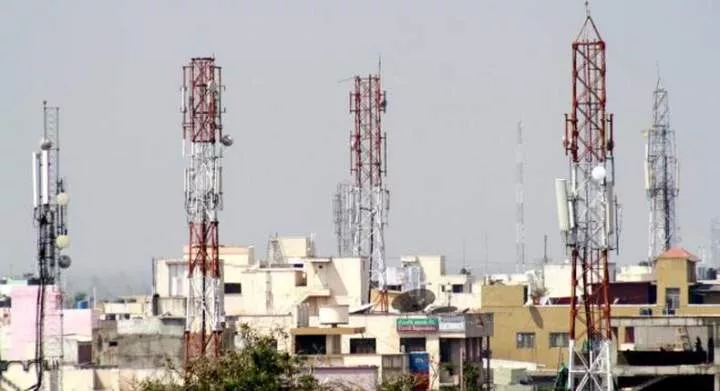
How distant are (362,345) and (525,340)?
22.5 m

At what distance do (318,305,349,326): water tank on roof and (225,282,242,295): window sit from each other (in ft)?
43.8

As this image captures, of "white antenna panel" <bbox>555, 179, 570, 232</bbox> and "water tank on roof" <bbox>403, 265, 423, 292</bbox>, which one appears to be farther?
"water tank on roof" <bbox>403, 265, 423, 292</bbox>

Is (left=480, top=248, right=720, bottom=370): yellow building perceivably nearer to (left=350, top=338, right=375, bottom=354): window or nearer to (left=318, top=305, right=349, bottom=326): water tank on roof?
(left=318, top=305, right=349, bottom=326): water tank on roof

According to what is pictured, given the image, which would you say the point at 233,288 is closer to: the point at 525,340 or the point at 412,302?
the point at 525,340

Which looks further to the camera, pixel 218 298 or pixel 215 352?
pixel 218 298

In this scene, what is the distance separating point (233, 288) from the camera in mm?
99562

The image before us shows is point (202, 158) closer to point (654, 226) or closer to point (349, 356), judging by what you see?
point (349, 356)

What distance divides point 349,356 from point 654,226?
181 ft

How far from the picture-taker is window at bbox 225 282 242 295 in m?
98.9

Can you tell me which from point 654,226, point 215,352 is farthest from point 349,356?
point 654,226

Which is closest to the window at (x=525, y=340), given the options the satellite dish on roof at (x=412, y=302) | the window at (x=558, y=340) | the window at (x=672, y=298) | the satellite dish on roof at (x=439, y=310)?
the window at (x=558, y=340)

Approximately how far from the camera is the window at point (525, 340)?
104m

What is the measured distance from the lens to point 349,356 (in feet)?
253

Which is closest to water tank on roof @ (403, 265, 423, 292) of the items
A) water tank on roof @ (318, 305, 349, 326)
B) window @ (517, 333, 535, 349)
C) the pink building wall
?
window @ (517, 333, 535, 349)
